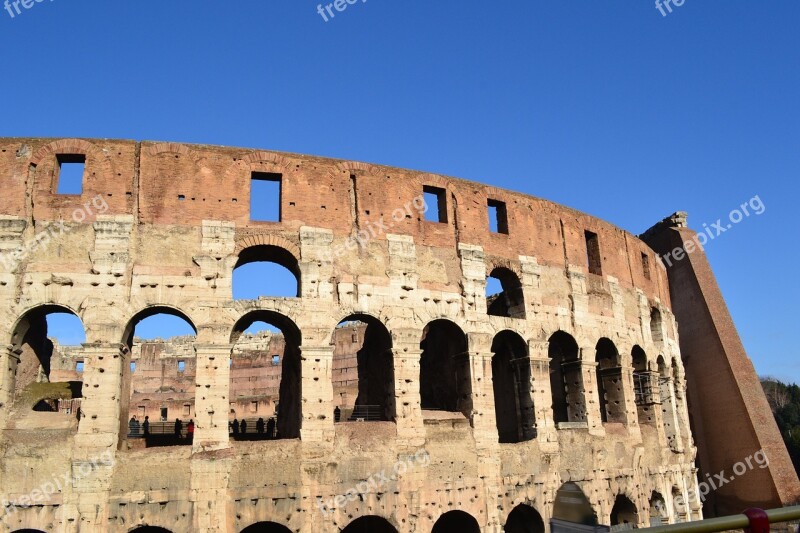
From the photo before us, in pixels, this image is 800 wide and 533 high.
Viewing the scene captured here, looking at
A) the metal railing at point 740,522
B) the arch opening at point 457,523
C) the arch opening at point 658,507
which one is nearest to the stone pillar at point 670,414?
the arch opening at point 658,507

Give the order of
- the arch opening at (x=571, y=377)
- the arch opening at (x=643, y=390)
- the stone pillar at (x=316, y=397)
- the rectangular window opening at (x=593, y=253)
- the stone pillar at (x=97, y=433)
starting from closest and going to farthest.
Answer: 1. the stone pillar at (x=97, y=433)
2. the stone pillar at (x=316, y=397)
3. the arch opening at (x=571, y=377)
4. the rectangular window opening at (x=593, y=253)
5. the arch opening at (x=643, y=390)

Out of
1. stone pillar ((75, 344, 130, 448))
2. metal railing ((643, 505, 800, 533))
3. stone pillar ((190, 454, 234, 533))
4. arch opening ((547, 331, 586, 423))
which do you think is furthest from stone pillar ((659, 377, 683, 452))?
metal railing ((643, 505, 800, 533))

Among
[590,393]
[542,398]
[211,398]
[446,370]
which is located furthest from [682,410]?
[211,398]

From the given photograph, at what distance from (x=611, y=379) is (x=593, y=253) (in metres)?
3.54

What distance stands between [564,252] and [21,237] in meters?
12.5

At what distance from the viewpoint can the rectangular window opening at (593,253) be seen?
18703 mm

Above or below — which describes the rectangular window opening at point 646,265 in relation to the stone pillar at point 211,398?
above

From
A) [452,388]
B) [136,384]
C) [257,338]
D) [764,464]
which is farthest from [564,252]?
[136,384]

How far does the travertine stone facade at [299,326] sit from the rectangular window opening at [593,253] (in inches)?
55.3

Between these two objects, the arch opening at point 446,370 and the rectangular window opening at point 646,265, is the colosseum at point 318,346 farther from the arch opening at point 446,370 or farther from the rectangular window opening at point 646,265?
the rectangular window opening at point 646,265

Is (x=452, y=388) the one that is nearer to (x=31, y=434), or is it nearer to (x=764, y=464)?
(x=31, y=434)

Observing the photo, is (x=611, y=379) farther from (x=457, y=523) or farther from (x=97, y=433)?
(x=97, y=433)

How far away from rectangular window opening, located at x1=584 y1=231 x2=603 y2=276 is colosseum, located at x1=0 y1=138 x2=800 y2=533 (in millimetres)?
67

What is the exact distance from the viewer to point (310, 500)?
1250 centimetres
